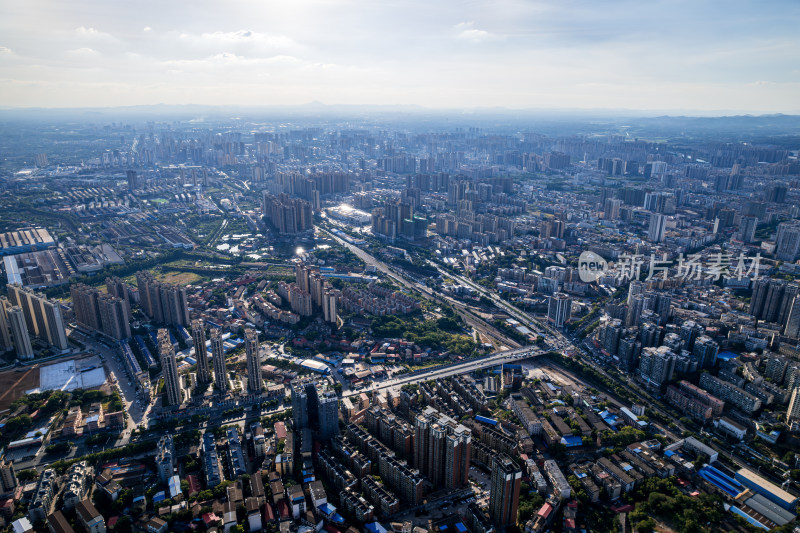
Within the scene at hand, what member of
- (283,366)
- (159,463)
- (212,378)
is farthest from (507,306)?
(159,463)

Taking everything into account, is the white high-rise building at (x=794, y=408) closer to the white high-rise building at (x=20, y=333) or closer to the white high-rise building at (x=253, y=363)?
the white high-rise building at (x=253, y=363)

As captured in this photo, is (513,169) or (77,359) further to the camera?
(513,169)

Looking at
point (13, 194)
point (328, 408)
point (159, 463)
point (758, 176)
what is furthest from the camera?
point (758, 176)

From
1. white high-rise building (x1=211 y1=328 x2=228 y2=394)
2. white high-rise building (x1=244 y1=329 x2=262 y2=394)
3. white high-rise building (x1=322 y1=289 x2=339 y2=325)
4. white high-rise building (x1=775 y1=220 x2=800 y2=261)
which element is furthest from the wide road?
white high-rise building (x1=775 y1=220 x2=800 y2=261)

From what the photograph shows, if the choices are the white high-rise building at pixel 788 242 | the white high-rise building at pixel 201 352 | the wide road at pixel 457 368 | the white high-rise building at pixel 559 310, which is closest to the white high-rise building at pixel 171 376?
the white high-rise building at pixel 201 352

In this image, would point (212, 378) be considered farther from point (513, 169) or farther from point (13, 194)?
point (513, 169)

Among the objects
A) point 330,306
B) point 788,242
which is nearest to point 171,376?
point 330,306

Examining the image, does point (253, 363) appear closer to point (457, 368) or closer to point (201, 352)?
point (201, 352)

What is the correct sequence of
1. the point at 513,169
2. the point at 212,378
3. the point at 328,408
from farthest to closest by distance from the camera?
the point at 513,169 < the point at 212,378 < the point at 328,408
